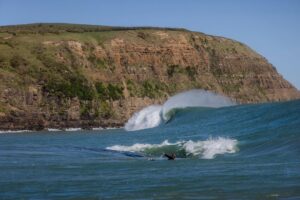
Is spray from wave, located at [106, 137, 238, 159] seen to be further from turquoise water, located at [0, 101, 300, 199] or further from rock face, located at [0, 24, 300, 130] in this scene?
rock face, located at [0, 24, 300, 130]

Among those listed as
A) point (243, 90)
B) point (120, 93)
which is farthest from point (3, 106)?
point (243, 90)

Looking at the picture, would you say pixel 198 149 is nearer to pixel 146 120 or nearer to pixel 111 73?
pixel 146 120

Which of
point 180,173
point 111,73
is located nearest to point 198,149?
point 180,173

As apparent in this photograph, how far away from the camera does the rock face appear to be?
358 feet

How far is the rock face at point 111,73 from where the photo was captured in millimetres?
109062

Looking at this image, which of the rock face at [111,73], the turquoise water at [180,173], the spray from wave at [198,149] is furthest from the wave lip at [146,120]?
the turquoise water at [180,173]

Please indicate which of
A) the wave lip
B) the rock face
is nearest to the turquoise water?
the wave lip

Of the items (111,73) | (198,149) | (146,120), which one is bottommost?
(146,120)

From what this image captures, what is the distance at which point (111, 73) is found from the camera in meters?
130

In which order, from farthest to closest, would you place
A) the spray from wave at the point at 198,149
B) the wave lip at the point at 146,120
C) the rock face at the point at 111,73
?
the rock face at the point at 111,73, the wave lip at the point at 146,120, the spray from wave at the point at 198,149

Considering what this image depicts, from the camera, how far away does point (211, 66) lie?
150875 millimetres

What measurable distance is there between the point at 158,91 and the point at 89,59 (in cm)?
1488

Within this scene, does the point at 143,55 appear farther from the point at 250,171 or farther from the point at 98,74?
the point at 250,171

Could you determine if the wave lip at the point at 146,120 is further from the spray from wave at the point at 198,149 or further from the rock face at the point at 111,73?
the spray from wave at the point at 198,149
